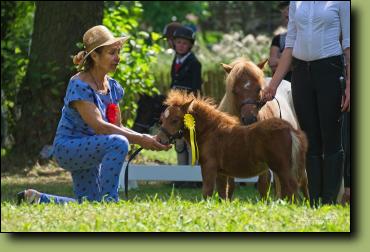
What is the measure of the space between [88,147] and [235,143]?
1.27m

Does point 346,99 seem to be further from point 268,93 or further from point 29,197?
point 29,197

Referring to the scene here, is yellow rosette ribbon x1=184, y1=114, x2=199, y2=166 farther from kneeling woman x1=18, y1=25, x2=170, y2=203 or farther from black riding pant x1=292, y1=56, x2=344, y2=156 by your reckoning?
black riding pant x1=292, y1=56, x2=344, y2=156

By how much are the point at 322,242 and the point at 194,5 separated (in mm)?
26094

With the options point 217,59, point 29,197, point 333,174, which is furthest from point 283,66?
point 217,59

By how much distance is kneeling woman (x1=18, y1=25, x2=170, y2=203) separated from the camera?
7480 mm

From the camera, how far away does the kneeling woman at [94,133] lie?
7.48m

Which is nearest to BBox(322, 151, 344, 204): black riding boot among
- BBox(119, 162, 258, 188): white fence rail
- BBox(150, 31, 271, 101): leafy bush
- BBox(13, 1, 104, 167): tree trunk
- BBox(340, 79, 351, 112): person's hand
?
BBox(340, 79, 351, 112): person's hand

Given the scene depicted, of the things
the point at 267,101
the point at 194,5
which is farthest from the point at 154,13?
the point at 267,101

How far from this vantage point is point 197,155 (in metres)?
8.23

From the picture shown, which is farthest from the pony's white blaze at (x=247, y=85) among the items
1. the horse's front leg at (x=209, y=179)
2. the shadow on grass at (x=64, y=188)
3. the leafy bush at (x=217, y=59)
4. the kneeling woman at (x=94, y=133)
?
the leafy bush at (x=217, y=59)

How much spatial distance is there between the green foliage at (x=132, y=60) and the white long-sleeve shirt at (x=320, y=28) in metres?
5.73

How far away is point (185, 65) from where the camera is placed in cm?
1255

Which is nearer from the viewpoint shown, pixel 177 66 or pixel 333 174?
pixel 333 174

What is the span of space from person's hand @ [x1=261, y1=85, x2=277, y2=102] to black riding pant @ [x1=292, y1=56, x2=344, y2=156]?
0.35 m
